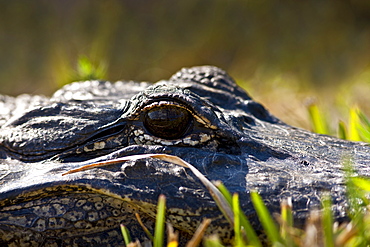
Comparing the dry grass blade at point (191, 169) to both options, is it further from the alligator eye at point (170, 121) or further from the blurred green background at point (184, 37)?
the blurred green background at point (184, 37)

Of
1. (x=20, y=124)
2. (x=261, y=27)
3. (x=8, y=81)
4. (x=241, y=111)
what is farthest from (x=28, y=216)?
(x=261, y=27)

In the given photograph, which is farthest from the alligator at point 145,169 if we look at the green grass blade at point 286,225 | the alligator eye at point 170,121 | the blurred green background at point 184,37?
the blurred green background at point 184,37

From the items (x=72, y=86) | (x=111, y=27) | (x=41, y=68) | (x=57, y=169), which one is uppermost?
(x=111, y=27)

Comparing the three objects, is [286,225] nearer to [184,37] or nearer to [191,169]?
[191,169]

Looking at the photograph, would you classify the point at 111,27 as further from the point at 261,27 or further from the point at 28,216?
the point at 28,216

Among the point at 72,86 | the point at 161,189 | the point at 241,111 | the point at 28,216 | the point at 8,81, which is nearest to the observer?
the point at 161,189

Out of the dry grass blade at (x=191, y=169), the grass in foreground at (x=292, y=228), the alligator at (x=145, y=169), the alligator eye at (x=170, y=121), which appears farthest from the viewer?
the alligator eye at (x=170, y=121)
